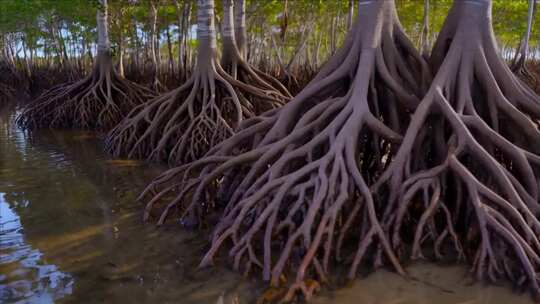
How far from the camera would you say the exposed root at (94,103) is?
375 inches

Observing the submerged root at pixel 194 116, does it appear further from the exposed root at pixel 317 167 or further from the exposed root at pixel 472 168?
the exposed root at pixel 472 168

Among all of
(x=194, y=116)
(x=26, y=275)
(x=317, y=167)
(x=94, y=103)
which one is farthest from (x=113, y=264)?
(x=94, y=103)

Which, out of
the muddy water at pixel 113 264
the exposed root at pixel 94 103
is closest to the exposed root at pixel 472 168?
the muddy water at pixel 113 264

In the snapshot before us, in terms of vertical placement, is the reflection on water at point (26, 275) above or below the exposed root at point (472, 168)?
below

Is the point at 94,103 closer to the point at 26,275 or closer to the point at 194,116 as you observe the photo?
the point at 194,116

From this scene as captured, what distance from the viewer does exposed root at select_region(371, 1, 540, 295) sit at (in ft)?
9.71

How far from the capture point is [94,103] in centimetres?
975

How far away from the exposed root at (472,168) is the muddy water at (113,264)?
234mm

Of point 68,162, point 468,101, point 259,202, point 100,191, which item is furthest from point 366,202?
point 68,162

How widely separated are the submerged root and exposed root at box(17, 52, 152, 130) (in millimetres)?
2513

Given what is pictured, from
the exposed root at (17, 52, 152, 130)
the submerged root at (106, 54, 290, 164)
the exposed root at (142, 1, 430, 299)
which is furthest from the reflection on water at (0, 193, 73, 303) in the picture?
the exposed root at (17, 52, 152, 130)

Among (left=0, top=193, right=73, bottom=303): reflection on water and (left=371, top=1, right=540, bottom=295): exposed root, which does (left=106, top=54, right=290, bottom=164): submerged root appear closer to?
(left=0, top=193, right=73, bottom=303): reflection on water

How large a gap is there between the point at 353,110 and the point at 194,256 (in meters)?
1.67

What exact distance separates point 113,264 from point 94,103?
23.5ft
